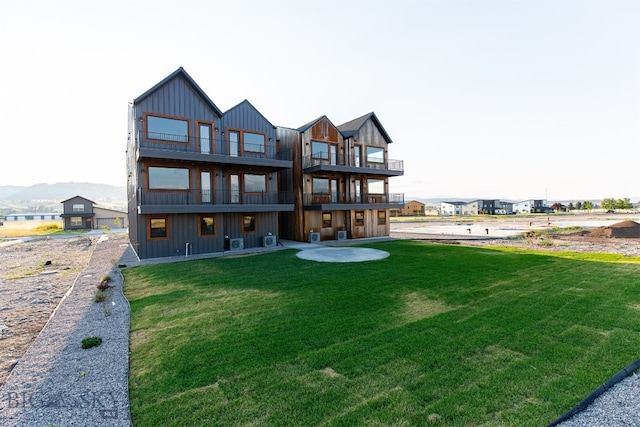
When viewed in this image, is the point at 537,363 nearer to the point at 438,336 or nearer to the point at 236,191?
the point at 438,336

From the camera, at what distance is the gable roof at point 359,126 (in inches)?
1003

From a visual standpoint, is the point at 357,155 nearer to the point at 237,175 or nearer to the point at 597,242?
the point at 237,175

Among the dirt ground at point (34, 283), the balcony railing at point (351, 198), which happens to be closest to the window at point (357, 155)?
the balcony railing at point (351, 198)

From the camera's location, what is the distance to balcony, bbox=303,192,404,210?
911 inches

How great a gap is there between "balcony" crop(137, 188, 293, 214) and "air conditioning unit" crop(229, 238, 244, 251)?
6.79 ft

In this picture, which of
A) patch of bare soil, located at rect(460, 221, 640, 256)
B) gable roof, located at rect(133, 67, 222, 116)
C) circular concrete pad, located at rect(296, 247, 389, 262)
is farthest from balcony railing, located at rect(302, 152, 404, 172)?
patch of bare soil, located at rect(460, 221, 640, 256)

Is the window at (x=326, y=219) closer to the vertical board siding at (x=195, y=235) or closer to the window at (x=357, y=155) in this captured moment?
the window at (x=357, y=155)

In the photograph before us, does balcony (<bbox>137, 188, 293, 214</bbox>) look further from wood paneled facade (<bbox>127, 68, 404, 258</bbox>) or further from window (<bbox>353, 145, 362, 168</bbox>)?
window (<bbox>353, 145, 362, 168</bbox>)

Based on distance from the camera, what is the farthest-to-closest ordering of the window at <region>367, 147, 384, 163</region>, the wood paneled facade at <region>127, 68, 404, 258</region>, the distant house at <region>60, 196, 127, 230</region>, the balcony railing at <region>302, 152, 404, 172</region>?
1. the distant house at <region>60, 196, 127, 230</region>
2. the window at <region>367, 147, 384, 163</region>
3. the balcony railing at <region>302, 152, 404, 172</region>
4. the wood paneled facade at <region>127, 68, 404, 258</region>

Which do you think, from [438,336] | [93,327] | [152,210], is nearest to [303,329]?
[438,336]

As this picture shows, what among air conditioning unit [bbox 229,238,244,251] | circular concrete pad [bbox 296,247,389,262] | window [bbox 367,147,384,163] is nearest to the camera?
circular concrete pad [bbox 296,247,389,262]

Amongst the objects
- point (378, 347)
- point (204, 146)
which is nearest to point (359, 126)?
point (204, 146)

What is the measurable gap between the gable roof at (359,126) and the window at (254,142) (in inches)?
311

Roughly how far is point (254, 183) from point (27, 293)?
499 inches
